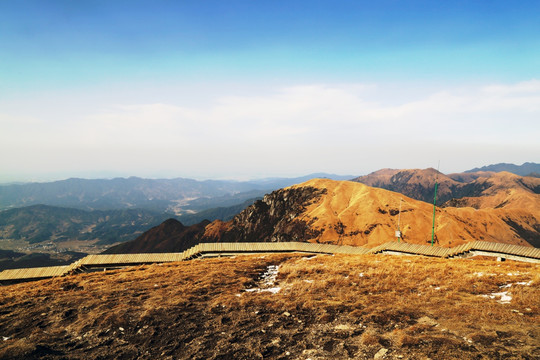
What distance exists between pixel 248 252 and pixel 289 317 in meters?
22.8

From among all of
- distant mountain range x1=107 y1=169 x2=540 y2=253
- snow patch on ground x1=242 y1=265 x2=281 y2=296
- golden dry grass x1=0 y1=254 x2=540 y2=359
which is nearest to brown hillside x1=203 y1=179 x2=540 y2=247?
distant mountain range x1=107 y1=169 x2=540 y2=253

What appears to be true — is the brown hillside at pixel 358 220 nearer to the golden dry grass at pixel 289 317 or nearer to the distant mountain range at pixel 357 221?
the distant mountain range at pixel 357 221

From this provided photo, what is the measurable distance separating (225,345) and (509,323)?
1255 centimetres

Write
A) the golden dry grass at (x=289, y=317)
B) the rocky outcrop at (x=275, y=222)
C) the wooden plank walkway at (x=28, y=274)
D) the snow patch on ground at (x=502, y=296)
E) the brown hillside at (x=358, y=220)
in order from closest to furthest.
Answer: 1. the golden dry grass at (x=289, y=317)
2. the snow patch on ground at (x=502, y=296)
3. the wooden plank walkway at (x=28, y=274)
4. the brown hillside at (x=358, y=220)
5. the rocky outcrop at (x=275, y=222)

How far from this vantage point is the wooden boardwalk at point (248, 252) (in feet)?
94.2

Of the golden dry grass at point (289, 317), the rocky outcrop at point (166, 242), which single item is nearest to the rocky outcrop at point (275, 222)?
the rocky outcrop at point (166, 242)

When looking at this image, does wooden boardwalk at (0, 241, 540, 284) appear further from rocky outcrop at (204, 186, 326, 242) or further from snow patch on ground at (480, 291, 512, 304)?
rocky outcrop at (204, 186, 326, 242)

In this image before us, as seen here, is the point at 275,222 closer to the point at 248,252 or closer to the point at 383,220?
the point at 383,220

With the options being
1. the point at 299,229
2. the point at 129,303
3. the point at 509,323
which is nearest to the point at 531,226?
the point at 299,229

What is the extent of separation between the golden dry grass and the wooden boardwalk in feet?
26.6

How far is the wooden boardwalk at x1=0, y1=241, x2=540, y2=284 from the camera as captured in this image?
2870 cm

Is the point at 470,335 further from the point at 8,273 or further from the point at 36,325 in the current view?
the point at 8,273

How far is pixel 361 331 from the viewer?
39.1ft

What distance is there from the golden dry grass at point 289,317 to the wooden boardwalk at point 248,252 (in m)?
8.12
